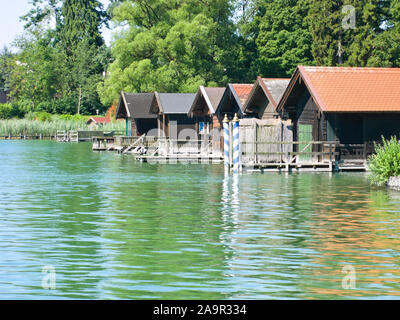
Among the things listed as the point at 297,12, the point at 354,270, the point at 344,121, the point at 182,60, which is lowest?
the point at 354,270

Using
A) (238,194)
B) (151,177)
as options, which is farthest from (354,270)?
(151,177)

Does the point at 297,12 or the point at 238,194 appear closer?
the point at 238,194

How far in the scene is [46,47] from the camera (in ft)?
455

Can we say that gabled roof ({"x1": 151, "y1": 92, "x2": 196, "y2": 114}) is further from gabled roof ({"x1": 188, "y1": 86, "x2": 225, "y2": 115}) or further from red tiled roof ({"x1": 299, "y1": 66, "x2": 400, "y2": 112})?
red tiled roof ({"x1": 299, "y1": 66, "x2": 400, "y2": 112})

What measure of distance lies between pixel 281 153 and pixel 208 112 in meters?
19.8

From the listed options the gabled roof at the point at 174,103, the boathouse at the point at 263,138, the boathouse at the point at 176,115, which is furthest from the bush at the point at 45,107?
the boathouse at the point at 263,138

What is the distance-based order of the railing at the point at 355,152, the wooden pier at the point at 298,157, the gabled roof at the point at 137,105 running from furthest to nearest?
the gabled roof at the point at 137,105 < the railing at the point at 355,152 < the wooden pier at the point at 298,157

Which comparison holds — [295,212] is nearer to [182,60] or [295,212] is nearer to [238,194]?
[238,194]

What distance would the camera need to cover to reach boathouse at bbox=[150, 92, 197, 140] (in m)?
64.7

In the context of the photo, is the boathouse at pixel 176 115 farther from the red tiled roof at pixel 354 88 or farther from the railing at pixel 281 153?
the red tiled roof at pixel 354 88

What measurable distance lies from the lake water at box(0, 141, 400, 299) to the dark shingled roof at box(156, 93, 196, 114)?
34.5m

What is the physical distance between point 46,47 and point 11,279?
429 ft

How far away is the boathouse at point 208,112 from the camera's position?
2201 inches

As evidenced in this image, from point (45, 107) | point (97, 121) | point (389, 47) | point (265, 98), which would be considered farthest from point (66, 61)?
point (265, 98)
